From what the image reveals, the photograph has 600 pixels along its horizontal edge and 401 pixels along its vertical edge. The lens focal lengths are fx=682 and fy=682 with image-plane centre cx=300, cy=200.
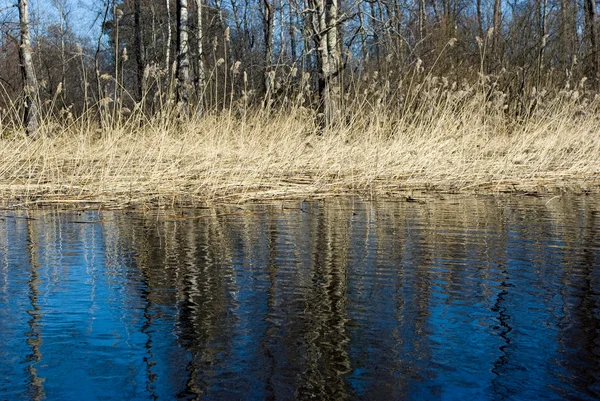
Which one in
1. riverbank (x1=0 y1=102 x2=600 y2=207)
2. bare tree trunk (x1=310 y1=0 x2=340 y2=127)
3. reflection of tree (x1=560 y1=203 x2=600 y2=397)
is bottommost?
reflection of tree (x1=560 y1=203 x2=600 y2=397)

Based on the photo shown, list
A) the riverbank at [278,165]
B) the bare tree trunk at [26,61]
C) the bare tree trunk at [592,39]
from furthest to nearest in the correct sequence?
1. the bare tree trunk at [26,61]
2. the bare tree trunk at [592,39]
3. the riverbank at [278,165]

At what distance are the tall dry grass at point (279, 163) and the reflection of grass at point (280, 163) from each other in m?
0.01

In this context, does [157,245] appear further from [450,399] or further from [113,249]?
[450,399]

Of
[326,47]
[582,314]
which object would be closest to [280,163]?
[326,47]

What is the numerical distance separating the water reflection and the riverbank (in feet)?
5.65

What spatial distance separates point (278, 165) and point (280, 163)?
0.05 m

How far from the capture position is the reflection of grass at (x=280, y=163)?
214 inches

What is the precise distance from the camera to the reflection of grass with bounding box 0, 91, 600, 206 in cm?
544

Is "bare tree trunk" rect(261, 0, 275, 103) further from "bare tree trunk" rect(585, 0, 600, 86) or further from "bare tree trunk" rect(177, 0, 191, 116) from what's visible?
"bare tree trunk" rect(585, 0, 600, 86)

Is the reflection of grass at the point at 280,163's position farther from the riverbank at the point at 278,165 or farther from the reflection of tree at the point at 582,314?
the reflection of tree at the point at 582,314

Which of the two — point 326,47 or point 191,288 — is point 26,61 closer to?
point 326,47

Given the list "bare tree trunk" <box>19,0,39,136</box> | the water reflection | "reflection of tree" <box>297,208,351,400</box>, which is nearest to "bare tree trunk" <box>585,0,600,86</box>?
the water reflection

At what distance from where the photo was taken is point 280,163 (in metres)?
6.22

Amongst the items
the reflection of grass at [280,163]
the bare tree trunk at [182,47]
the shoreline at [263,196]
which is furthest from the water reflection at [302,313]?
the bare tree trunk at [182,47]
